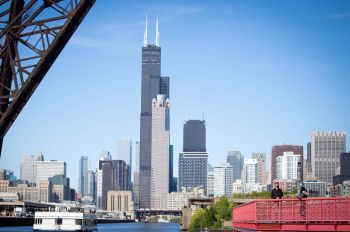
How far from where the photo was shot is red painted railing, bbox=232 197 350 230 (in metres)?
19.7

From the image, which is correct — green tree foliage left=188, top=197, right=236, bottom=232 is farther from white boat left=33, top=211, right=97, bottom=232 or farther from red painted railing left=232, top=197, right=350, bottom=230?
red painted railing left=232, top=197, right=350, bottom=230

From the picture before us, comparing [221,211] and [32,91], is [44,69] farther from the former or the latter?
[221,211]

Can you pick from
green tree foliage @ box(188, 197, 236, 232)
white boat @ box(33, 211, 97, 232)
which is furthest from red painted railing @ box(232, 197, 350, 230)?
green tree foliage @ box(188, 197, 236, 232)

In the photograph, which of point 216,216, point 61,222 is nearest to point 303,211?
point 61,222

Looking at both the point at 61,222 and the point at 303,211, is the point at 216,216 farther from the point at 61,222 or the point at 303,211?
the point at 303,211

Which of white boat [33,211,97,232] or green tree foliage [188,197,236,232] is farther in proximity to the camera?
green tree foliage [188,197,236,232]

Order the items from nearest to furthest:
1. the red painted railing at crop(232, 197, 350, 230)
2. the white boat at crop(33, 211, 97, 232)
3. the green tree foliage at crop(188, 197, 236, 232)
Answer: the red painted railing at crop(232, 197, 350, 230) → the white boat at crop(33, 211, 97, 232) → the green tree foliage at crop(188, 197, 236, 232)

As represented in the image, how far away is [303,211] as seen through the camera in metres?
20.4

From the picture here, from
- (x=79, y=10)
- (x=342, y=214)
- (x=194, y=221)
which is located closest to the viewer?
(x=342, y=214)

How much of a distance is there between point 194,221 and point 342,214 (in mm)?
124651

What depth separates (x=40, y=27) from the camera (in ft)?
101

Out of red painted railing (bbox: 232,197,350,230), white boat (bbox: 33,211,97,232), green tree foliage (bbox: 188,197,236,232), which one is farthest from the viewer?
green tree foliage (bbox: 188,197,236,232)

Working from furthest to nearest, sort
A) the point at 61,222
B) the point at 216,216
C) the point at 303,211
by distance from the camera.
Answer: the point at 216,216 < the point at 61,222 < the point at 303,211

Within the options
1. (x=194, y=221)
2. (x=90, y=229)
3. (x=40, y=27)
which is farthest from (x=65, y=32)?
(x=194, y=221)
